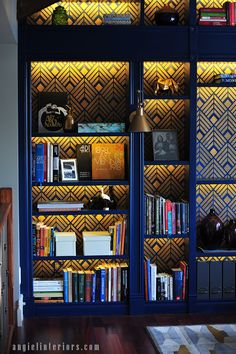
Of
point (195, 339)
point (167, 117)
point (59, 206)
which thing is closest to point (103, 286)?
point (59, 206)

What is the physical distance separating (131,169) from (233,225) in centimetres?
109

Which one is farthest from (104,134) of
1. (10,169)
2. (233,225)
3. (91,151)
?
(233,225)

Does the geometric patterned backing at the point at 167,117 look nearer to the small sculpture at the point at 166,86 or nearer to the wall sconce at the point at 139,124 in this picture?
the small sculpture at the point at 166,86

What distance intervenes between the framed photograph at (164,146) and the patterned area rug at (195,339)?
1.50 meters

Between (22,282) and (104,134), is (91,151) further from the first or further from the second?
(22,282)

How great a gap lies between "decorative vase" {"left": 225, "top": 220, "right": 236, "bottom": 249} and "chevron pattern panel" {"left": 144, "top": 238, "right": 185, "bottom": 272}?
42cm

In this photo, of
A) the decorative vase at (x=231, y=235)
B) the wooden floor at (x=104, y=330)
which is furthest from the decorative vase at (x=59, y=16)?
the wooden floor at (x=104, y=330)

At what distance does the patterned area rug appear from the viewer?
190 inches

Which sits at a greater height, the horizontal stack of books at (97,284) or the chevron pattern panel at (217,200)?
the chevron pattern panel at (217,200)

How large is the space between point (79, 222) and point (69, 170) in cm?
54

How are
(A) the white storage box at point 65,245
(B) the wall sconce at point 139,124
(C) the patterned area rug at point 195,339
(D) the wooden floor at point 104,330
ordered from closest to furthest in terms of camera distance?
1. (C) the patterned area rug at point 195,339
2. (D) the wooden floor at point 104,330
3. (B) the wall sconce at point 139,124
4. (A) the white storage box at point 65,245

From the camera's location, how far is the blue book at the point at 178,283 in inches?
230

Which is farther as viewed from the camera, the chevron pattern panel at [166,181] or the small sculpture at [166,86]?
the chevron pattern panel at [166,181]

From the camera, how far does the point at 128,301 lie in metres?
5.81
